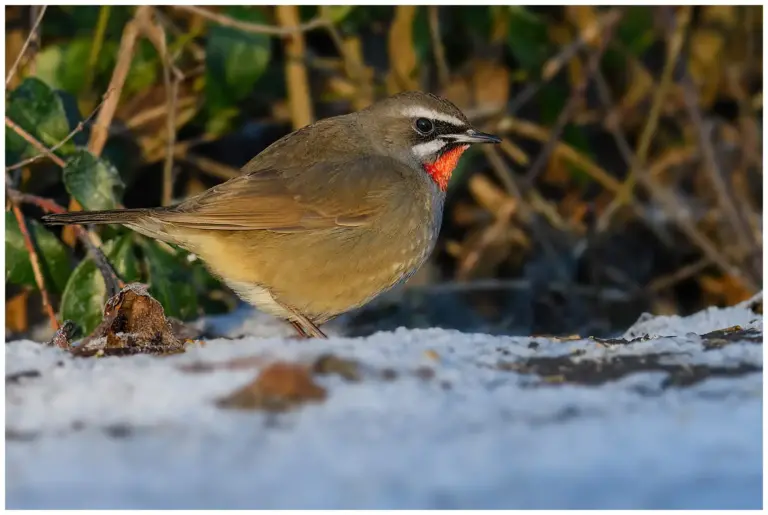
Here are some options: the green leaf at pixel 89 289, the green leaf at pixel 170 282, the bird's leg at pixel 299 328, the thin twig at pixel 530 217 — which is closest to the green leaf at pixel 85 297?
the green leaf at pixel 89 289

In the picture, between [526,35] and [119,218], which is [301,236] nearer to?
[119,218]

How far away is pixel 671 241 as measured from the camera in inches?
311

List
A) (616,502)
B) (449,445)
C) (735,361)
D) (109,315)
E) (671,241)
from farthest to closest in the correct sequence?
1. (671,241)
2. (109,315)
3. (735,361)
4. (449,445)
5. (616,502)

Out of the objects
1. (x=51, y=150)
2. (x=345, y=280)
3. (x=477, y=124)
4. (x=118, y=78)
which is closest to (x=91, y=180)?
(x=51, y=150)

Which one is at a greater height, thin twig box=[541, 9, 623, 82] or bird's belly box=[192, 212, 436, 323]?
thin twig box=[541, 9, 623, 82]

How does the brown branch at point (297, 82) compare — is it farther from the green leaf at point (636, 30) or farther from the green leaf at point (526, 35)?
the green leaf at point (636, 30)

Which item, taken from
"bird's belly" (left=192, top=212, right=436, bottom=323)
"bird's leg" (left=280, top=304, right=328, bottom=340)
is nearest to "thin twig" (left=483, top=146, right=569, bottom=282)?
"bird's belly" (left=192, top=212, right=436, bottom=323)

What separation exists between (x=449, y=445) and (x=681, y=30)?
17.3 feet

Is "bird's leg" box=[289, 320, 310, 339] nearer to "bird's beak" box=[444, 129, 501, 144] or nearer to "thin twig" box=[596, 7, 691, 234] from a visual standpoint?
"bird's beak" box=[444, 129, 501, 144]

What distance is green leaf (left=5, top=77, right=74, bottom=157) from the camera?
5211 mm

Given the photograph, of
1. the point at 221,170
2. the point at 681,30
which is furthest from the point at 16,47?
the point at 681,30

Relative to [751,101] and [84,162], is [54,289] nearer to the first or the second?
[84,162]

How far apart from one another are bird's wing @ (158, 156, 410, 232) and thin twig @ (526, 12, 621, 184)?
2526 mm

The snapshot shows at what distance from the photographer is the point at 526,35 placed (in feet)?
22.0
